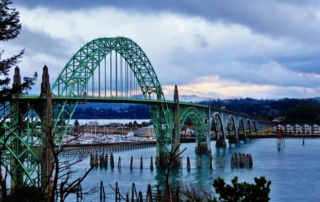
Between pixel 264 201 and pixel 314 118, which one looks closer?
pixel 264 201

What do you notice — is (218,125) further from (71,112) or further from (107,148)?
(71,112)

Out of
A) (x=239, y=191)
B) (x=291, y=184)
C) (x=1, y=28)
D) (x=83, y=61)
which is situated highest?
(x=83, y=61)

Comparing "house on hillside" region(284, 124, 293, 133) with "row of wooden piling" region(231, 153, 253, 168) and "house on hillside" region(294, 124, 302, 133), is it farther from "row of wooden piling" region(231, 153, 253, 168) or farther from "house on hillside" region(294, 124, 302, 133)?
"row of wooden piling" region(231, 153, 253, 168)

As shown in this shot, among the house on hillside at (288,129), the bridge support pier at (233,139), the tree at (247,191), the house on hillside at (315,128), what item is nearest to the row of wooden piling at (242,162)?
the tree at (247,191)

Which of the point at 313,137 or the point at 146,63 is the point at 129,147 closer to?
the point at 146,63

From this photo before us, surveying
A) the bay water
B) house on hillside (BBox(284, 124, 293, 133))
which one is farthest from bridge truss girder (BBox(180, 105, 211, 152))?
house on hillside (BBox(284, 124, 293, 133))

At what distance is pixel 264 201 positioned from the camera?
55.8ft

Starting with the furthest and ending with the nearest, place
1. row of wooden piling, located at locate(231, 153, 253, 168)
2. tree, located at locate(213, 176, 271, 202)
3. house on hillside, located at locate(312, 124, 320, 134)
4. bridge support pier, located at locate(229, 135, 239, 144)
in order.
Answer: house on hillside, located at locate(312, 124, 320, 134), bridge support pier, located at locate(229, 135, 239, 144), row of wooden piling, located at locate(231, 153, 253, 168), tree, located at locate(213, 176, 271, 202)

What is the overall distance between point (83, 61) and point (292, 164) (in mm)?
31279

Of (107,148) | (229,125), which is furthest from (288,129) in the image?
(107,148)

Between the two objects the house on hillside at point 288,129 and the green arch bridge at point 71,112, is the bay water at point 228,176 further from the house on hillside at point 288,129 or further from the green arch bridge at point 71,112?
the house on hillside at point 288,129

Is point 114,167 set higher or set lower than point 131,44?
lower

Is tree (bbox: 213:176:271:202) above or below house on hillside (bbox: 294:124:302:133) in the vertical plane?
below

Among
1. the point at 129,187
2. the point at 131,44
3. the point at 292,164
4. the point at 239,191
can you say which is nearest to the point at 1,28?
the point at 239,191
